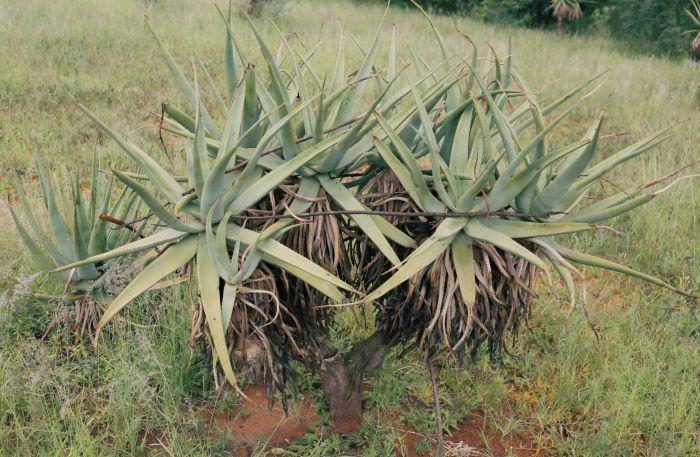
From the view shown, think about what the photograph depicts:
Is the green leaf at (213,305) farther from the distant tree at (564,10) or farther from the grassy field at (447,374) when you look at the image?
the distant tree at (564,10)

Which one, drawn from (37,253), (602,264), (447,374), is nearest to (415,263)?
(602,264)

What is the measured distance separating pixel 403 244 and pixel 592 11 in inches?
752

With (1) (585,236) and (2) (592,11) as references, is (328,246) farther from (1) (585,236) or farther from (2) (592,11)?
(2) (592,11)

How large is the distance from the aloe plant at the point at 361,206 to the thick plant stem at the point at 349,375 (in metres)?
0.34

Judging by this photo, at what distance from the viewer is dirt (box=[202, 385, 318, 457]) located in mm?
2771

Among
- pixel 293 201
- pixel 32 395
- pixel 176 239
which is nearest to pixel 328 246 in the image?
pixel 293 201

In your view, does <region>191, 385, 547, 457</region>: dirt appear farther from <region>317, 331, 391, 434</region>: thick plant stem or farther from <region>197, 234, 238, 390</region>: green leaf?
<region>197, 234, 238, 390</region>: green leaf

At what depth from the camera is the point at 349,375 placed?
9.00ft

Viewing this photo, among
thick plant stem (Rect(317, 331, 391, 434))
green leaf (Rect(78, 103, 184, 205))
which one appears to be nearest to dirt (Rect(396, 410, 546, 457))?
thick plant stem (Rect(317, 331, 391, 434))

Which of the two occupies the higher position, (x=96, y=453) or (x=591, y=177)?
(x=591, y=177)

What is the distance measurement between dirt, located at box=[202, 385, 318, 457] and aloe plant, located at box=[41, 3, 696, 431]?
2.08 ft

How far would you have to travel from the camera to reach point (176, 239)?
2.04 meters

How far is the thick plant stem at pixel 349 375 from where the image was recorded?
8.70 ft

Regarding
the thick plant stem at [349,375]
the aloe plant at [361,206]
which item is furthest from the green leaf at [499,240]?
the thick plant stem at [349,375]
